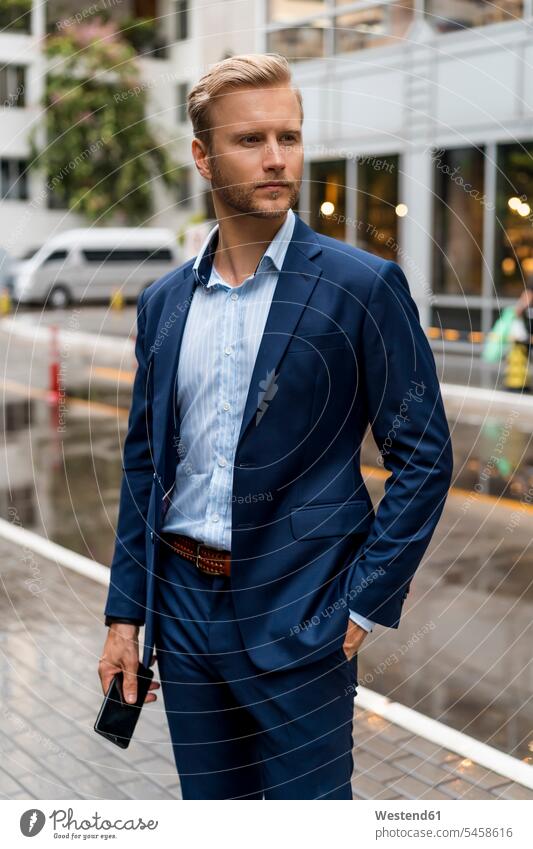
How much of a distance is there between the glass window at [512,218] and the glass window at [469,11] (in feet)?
6.25

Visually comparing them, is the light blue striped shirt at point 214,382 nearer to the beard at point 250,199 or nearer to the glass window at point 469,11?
the beard at point 250,199

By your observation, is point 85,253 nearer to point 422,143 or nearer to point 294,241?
point 422,143

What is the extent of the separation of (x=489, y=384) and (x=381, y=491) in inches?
248

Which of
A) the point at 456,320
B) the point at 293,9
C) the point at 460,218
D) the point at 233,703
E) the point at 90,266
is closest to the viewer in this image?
the point at 233,703

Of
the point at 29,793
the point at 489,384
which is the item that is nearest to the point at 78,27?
the point at 489,384

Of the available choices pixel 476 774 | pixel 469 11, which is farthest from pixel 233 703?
pixel 469 11

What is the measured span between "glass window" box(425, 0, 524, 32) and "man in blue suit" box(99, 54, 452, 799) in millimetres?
15310

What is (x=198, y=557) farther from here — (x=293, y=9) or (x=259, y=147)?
(x=293, y=9)

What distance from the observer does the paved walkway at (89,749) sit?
4.17m

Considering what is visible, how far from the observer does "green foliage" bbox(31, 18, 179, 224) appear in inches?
1432

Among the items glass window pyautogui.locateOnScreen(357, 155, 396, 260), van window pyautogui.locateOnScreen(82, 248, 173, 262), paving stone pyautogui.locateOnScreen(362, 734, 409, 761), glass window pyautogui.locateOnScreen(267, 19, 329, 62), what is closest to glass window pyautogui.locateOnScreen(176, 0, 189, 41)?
van window pyautogui.locateOnScreen(82, 248, 173, 262)

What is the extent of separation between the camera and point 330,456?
8.38 ft

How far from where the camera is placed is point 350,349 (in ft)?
8.24

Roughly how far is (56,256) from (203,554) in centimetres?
3284
